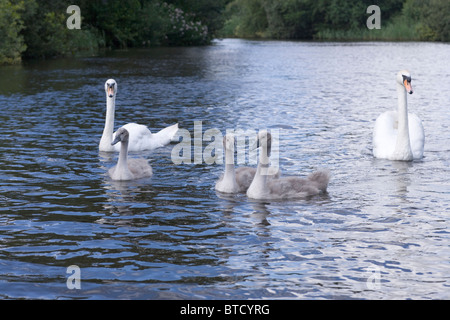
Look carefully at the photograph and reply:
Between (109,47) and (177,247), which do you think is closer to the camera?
(177,247)

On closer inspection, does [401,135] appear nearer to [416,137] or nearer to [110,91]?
[416,137]

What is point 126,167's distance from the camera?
33.8 feet

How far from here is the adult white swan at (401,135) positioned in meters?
11.6

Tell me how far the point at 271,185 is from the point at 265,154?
0.39 meters

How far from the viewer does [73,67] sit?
32531mm

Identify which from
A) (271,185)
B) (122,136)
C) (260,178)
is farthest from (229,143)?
(122,136)

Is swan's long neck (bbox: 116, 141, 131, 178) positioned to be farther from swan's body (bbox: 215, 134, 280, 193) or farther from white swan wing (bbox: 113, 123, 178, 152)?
white swan wing (bbox: 113, 123, 178, 152)

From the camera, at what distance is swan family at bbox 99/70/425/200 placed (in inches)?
363

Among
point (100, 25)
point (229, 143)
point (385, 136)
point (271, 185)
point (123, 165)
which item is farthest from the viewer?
point (100, 25)

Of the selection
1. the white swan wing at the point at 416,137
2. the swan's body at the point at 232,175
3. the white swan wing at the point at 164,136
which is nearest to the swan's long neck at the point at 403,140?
the white swan wing at the point at 416,137

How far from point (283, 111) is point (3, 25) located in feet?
56.0

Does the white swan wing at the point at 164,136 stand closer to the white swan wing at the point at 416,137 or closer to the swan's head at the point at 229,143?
the swan's head at the point at 229,143

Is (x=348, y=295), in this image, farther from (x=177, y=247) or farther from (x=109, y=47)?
(x=109, y=47)
